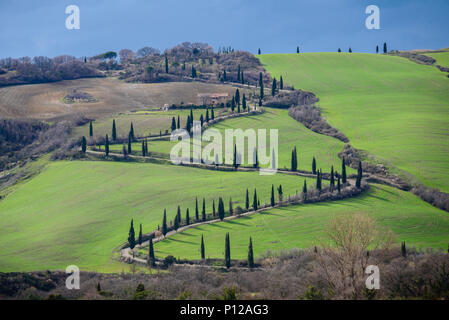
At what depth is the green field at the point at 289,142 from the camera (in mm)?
120500

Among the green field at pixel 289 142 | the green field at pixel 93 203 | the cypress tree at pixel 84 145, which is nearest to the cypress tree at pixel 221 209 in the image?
the green field at pixel 93 203

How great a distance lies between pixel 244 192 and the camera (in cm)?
10088

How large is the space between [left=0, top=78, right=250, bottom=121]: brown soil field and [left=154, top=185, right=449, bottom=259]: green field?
8605cm

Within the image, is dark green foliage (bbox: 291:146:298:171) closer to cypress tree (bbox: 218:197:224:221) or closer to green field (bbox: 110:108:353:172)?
green field (bbox: 110:108:353:172)

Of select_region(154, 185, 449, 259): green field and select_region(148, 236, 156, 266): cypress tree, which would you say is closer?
select_region(148, 236, 156, 266): cypress tree

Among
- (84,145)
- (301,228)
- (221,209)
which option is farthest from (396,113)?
(84,145)

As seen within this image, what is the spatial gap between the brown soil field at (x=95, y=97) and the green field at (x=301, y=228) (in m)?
86.1

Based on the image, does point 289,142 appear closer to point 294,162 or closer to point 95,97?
point 294,162

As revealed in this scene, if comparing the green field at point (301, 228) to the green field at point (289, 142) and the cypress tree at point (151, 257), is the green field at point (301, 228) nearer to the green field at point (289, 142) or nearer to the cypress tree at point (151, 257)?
the cypress tree at point (151, 257)

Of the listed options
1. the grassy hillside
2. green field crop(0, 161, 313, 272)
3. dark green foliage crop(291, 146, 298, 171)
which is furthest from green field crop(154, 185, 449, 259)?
dark green foliage crop(291, 146, 298, 171)

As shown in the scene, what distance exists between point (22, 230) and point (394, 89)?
129 metres

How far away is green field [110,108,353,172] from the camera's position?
395ft

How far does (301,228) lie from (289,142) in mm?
49192
